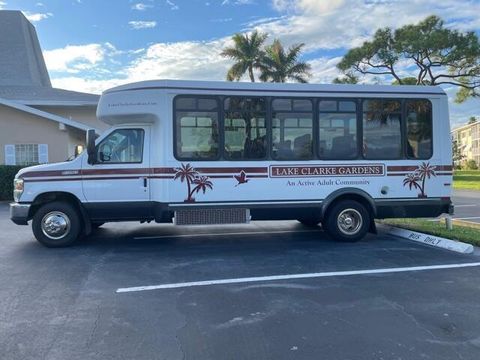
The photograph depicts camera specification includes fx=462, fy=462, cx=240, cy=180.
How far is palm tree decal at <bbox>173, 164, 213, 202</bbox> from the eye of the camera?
331 inches

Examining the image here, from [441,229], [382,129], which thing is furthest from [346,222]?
[441,229]

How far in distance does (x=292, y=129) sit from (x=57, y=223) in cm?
469

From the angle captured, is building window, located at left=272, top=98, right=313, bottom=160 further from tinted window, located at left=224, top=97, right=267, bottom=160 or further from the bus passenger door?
the bus passenger door

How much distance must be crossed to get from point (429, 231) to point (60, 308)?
23.7ft

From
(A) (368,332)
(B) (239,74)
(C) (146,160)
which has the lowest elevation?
(A) (368,332)

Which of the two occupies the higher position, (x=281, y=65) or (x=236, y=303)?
(x=281, y=65)

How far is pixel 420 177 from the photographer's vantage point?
29.9ft

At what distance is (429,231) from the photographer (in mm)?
9352

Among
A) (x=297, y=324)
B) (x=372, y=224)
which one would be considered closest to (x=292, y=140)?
(x=372, y=224)

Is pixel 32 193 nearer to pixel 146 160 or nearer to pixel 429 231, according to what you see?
pixel 146 160

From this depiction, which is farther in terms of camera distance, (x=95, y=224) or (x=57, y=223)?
(x=95, y=224)

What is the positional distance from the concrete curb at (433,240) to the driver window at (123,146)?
219 inches

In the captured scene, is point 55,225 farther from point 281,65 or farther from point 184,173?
point 281,65

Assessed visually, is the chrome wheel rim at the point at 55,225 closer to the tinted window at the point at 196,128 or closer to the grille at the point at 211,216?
the grille at the point at 211,216
